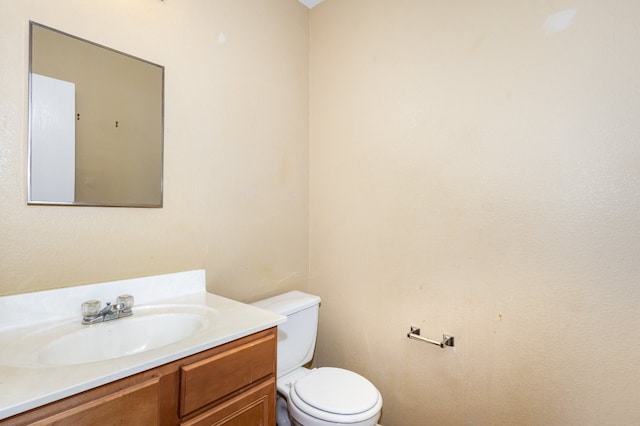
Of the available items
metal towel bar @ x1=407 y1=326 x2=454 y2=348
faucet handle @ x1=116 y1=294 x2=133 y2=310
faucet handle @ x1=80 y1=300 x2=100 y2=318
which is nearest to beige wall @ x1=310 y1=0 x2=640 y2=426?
metal towel bar @ x1=407 y1=326 x2=454 y2=348

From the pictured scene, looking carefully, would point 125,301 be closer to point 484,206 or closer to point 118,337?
point 118,337

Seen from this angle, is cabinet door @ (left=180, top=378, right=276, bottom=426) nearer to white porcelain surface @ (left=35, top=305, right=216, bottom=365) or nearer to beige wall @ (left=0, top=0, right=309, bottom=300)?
white porcelain surface @ (left=35, top=305, right=216, bottom=365)

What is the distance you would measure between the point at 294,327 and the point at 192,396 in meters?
0.78

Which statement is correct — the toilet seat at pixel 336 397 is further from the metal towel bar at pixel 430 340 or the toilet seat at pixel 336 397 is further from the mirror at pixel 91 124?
the mirror at pixel 91 124

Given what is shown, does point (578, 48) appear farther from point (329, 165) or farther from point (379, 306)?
point (379, 306)

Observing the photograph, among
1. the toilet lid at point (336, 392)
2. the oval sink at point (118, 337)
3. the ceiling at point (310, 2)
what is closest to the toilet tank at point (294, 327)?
the toilet lid at point (336, 392)

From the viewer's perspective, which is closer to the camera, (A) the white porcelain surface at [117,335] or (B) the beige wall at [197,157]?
(A) the white porcelain surface at [117,335]

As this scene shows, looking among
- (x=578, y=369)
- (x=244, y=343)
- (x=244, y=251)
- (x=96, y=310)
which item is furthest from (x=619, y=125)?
(x=96, y=310)

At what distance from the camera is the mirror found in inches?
40.3

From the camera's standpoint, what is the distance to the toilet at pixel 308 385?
4.00ft

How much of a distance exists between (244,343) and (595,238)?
1.29 metres

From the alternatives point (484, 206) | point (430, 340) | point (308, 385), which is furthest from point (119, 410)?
point (484, 206)

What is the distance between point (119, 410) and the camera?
27.7 inches

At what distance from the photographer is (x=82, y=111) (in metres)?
1.11
